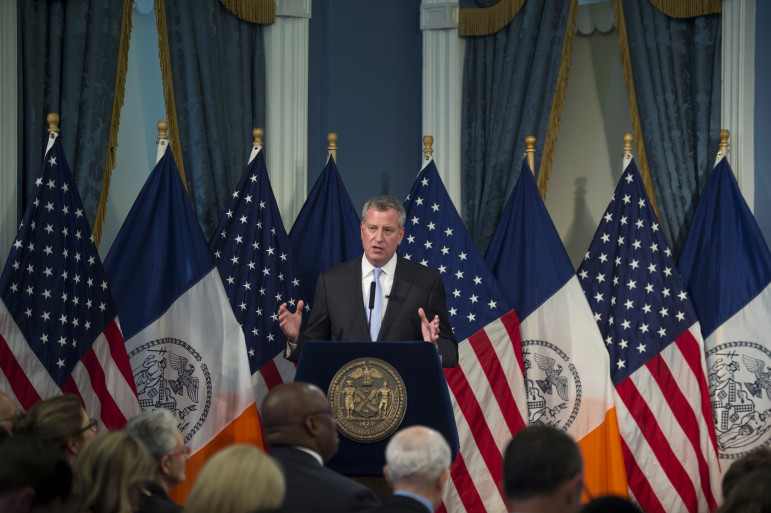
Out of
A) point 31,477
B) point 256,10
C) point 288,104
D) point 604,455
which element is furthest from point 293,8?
point 31,477

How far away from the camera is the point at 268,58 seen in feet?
23.3

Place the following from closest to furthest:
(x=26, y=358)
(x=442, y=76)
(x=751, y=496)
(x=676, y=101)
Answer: (x=751, y=496)
(x=26, y=358)
(x=676, y=101)
(x=442, y=76)

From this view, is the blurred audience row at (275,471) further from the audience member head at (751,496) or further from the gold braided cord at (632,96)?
the gold braided cord at (632,96)

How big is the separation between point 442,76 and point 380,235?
8.64ft

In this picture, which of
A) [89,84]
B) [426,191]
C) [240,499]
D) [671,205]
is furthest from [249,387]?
[240,499]

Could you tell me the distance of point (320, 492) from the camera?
292cm

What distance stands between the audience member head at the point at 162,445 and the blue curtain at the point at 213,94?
3.51m

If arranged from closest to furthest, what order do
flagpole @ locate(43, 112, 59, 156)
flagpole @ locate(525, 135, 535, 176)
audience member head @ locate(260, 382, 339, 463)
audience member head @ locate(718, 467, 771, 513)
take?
audience member head @ locate(718, 467, 771, 513), audience member head @ locate(260, 382, 339, 463), flagpole @ locate(43, 112, 59, 156), flagpole @ locate(525, 135, 535, 176)

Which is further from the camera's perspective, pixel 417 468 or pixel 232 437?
pixel 232 437

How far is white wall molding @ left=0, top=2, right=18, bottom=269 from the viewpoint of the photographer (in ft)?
20.4

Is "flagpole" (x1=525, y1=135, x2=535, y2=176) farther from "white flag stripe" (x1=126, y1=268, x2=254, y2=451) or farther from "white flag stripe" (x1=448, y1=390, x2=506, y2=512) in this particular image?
"white flag stripe" (x1=126, y1=268, x2=254, y2=451)

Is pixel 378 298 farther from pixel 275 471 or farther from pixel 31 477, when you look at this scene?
pixel 275 471

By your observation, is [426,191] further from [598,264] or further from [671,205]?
[671,205]

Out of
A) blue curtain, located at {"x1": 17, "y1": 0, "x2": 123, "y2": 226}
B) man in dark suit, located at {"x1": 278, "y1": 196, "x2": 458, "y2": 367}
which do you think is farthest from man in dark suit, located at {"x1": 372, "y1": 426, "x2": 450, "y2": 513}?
blue curtain, located at {"x1": 17, "y1": 0, "x2": 123, "y2": 226}
